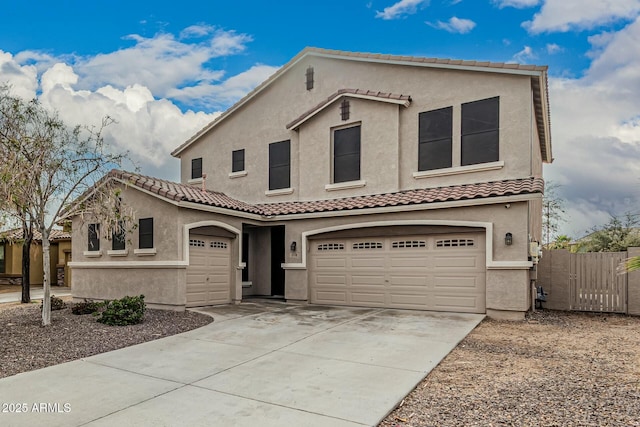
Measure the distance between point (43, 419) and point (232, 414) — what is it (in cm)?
212

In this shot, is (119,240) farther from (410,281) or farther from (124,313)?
(410,281)

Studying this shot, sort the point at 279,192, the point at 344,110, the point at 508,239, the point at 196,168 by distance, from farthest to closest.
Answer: the point at 196,168 < the point at 279,192 < the point at 344,110 < the point at 508,239

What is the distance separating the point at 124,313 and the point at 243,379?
5.56m

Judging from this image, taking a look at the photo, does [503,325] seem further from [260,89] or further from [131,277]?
[260,89]

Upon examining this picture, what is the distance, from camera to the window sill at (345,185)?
15.1m

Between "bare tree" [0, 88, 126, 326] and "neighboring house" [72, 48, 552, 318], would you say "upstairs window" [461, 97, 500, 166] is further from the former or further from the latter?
"bare tree" [0, 88, 126, 326]

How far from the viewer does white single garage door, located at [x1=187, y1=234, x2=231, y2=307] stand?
1334 cm

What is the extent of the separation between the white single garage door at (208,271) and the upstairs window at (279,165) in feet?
11.3

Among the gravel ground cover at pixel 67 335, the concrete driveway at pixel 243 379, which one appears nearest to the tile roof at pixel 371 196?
the gravel ground cover at pixel 67 335

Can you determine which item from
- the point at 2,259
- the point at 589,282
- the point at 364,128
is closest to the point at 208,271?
the point at 364,128

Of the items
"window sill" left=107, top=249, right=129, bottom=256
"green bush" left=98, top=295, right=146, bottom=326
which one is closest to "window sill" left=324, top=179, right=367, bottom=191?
"window sill" left=107, top=249, right=129, bottom=256

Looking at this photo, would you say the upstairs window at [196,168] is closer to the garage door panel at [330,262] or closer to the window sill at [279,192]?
the window sill at [279,192]

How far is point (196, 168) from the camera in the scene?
19547 mm

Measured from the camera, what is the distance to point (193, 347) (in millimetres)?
8359
